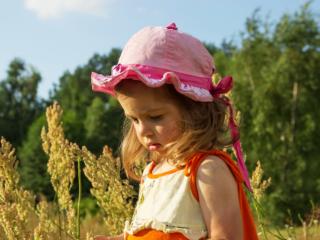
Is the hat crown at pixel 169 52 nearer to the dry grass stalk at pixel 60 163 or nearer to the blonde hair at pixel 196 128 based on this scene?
the blonde hair at pixel 196 128

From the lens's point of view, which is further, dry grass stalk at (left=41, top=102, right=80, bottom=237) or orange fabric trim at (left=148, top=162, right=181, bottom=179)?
dry grass stalk at (left=41, top=102, right=80, bottom=237)

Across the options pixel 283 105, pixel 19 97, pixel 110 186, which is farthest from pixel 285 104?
pixel 19 97

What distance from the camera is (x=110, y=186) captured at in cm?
271

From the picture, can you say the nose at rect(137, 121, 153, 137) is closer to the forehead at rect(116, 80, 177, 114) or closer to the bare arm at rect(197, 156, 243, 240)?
the forehead at rect(116, 80, 177, 114)

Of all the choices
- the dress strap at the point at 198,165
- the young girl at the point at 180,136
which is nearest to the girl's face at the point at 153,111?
the young girl at the point at 180,136

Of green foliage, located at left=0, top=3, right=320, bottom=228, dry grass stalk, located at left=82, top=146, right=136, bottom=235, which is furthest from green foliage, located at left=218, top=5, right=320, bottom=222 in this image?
dry grass stalk, located at left=82, top=146, right=136, bottom=235

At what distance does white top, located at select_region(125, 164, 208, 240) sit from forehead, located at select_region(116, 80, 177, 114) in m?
0.22

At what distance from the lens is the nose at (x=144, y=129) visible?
79.2 inches

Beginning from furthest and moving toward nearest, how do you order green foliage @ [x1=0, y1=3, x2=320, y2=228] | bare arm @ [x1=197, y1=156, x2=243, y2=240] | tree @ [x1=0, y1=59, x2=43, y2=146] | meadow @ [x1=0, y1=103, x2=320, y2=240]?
tree @ [x1=0, y1=59, x2=43, y2=146] < green foliage @ [x1=0, y1=3, x2=320, y2=228] < meadow @ [x1=0, y1=103, x2=320, y2=240] < bare arm @ [x1=197, y1=156, x2=243, y2=240]

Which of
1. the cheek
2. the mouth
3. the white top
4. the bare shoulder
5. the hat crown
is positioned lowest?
the white top

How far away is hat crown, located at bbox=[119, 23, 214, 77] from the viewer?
Result: 6.77ft

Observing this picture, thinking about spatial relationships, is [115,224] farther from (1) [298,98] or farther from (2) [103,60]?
(2) [103,60]

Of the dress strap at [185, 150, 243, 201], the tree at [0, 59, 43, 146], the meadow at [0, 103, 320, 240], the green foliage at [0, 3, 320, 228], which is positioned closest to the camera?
the dress strap at [185, 150, 243, 201]

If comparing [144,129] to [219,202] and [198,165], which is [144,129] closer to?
[198,165]
